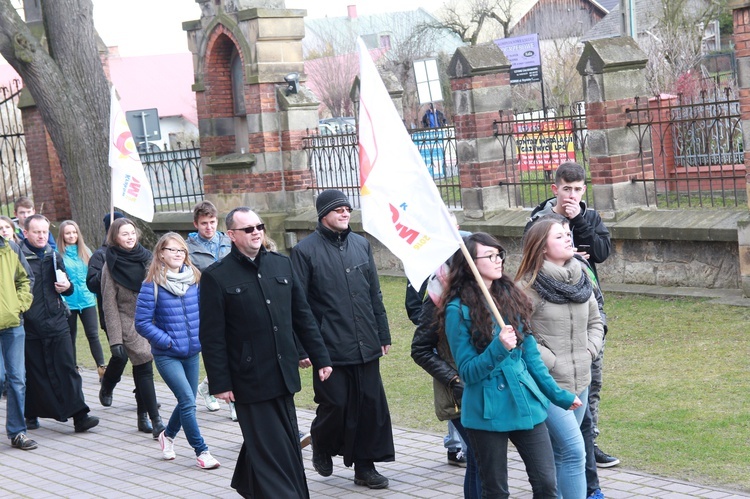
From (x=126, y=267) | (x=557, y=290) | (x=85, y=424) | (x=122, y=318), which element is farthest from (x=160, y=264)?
(x=557, y=290)

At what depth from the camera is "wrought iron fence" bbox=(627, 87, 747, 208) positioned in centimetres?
1200

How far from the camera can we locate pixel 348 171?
16.9m

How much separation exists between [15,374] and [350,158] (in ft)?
26.6

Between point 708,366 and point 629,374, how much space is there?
0.63 metres

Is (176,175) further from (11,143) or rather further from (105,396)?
(105,396)

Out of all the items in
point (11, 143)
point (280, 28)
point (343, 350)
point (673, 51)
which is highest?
point (280, 28)

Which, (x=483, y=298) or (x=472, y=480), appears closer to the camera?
(x=483, y=298)

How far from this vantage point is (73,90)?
51.6 feet

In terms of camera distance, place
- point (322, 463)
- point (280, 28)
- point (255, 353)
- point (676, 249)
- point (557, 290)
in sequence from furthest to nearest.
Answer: point (280, 28)
point (676, 249)
point (322, 463)
point (255, 353)
point (557, 290)

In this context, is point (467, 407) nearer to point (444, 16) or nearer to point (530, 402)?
point (530, 402)

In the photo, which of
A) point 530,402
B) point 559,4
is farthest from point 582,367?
point 559,4

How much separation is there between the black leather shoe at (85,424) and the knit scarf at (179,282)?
233 centimetres

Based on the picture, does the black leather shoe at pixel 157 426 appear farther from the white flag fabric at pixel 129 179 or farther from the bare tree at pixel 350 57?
the bare tree at pixel 350 57

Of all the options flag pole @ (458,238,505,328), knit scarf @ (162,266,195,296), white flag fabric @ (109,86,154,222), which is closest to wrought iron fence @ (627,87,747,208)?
white flag fabric @ (109,86,154,222)
